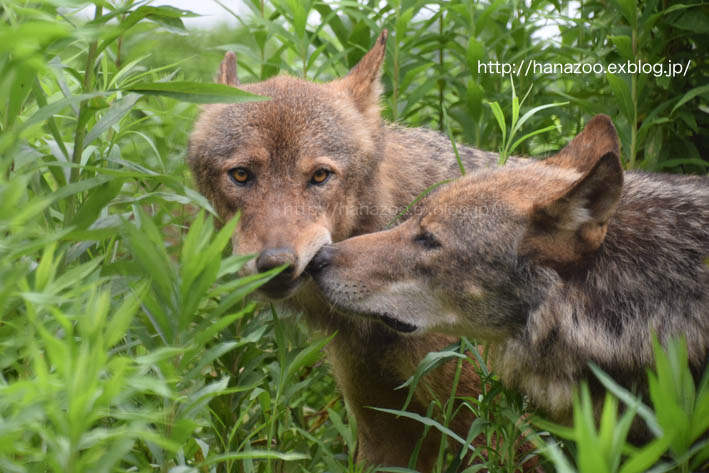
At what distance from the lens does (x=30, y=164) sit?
104 inches

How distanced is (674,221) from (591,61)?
170 centimetres

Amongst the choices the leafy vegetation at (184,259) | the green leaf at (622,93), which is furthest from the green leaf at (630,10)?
the green leaf at (622,93)

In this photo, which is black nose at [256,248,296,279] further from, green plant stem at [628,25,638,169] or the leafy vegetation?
green plant stem at [628,25,638,169]

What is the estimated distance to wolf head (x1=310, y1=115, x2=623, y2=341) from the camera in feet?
9.34

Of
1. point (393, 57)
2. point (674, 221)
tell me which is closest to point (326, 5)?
point (393, 57)

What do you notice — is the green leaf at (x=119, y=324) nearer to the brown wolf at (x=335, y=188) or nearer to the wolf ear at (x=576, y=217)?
Answer: the brown wolf at (x=335, y=188)

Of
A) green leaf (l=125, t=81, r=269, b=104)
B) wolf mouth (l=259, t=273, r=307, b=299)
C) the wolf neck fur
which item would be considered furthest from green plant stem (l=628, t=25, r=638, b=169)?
green leaf (l=125, t=81, r=269, b=104)

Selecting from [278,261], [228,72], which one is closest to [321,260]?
[278,261]

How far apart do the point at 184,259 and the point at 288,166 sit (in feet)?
4.90

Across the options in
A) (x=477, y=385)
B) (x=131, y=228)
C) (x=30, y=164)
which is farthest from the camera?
(x=477, y=385)

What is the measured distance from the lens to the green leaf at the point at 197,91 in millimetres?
2393

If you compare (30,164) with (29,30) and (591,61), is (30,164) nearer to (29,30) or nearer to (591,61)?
(29,30)

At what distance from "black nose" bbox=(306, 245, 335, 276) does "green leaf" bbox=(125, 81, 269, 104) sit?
0.85 metres

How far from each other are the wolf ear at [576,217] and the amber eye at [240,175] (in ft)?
4.34
